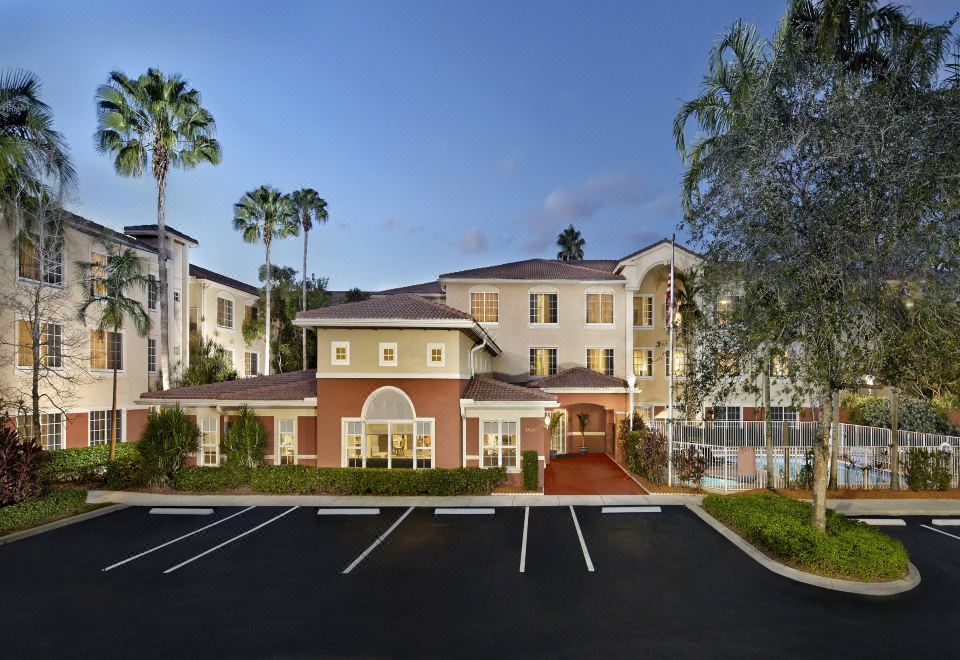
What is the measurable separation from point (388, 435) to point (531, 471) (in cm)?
539

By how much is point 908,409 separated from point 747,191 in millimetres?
25110

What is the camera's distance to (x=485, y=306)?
1198 inches

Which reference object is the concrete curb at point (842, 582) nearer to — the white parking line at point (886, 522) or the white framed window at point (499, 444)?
the white parking line at point (886, 522)

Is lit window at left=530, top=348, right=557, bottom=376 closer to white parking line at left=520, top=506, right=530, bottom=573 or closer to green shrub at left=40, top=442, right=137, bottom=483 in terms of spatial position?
white parking line at left=520, top=506, right=530, bottom=573

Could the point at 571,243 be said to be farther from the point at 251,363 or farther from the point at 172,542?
the point at 172,542

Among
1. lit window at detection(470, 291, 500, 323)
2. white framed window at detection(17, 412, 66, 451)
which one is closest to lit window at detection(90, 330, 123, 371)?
white framed window at detection(17, 412, 66, 451)

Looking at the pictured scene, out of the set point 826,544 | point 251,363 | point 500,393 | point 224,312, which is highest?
point 224,312

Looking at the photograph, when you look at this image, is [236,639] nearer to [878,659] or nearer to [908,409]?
[878,659]

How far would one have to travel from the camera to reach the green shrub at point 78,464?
828 inches

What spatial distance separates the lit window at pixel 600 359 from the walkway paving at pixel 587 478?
4.97 metres

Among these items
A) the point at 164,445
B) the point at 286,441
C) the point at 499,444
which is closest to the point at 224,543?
the point at 286,441

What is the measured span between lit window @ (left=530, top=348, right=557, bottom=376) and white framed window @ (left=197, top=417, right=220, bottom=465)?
613 inches

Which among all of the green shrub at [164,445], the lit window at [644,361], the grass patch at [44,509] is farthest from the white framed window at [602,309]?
the grass patch at [44,509]

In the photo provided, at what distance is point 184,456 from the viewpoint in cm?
2053
